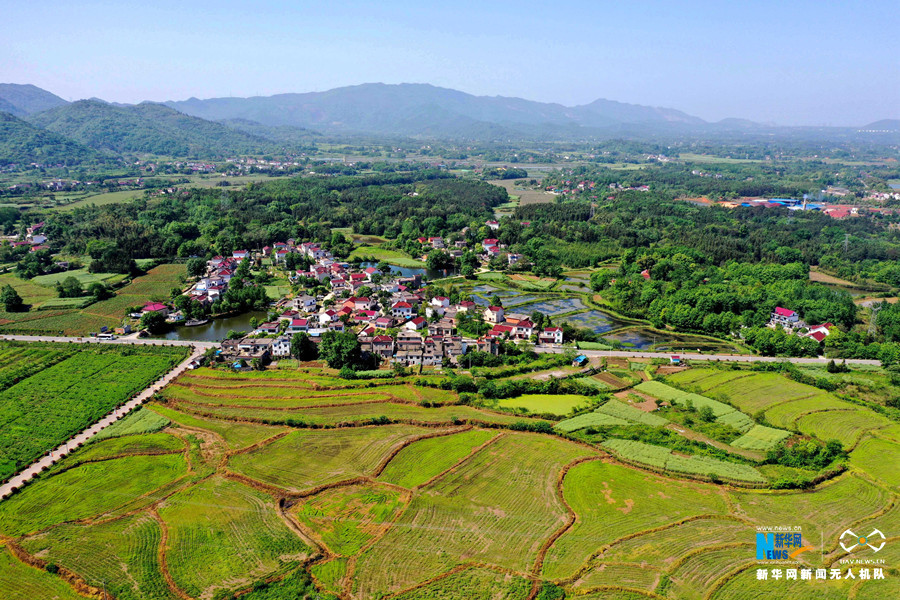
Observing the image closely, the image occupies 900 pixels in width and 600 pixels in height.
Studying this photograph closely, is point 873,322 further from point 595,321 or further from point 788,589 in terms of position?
point 788,589

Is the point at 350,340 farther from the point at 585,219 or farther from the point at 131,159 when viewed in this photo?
the point at 131,159

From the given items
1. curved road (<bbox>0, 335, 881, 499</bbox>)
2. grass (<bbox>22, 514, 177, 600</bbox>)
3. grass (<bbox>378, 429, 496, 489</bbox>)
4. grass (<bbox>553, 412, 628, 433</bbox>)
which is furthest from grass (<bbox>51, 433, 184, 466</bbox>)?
grass (<bbox>553, 412, 628, 433</bbox>)

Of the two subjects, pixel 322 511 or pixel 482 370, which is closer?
pixel 322 511

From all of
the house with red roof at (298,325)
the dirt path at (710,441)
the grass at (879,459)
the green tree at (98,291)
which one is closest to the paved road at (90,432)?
the house with red roof at (298,325)

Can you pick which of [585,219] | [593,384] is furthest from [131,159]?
[593,384]

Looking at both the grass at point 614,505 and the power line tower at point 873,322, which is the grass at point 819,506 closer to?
the grass at point 614,505

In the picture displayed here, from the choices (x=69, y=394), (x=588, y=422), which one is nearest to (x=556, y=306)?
(x=588, y=422)
